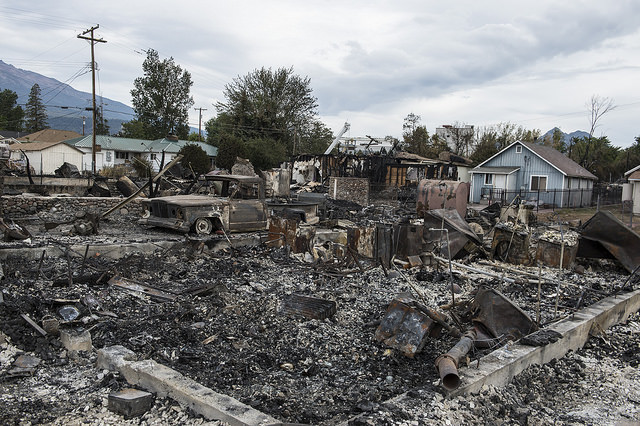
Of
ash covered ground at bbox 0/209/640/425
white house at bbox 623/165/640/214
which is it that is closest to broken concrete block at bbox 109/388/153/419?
ash covered ground at bbox 0/209/640/425

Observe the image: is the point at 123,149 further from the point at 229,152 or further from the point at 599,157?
the point at 599,157

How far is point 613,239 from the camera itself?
1039 centimetres

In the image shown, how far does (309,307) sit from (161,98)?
2173 inches

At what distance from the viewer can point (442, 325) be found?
5582mm

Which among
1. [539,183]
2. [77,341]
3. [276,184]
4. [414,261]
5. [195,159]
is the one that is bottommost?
[77,341]

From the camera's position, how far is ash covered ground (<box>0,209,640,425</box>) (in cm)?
398

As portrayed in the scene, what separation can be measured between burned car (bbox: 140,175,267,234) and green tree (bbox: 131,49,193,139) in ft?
155

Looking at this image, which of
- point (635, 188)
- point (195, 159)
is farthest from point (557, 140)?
point (195, 159)

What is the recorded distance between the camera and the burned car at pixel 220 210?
12.0 metres

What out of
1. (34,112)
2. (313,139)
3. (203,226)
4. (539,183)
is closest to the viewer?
(203,226)

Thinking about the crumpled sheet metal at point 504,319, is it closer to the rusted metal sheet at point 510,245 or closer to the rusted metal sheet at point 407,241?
the rusted metal sheet at point 407,241

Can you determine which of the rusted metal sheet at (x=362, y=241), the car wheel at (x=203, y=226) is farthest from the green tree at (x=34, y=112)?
the rusted metal sheet at (x=362, y=241)

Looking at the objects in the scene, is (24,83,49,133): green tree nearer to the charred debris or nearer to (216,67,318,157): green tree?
(216,67,318,157): green tree

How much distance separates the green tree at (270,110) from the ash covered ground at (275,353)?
34.8 m
